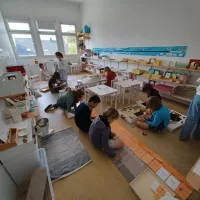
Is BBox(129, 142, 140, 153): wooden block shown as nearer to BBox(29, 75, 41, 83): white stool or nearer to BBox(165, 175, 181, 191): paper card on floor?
BBox(165, 175, 181, 191): paper card on floor

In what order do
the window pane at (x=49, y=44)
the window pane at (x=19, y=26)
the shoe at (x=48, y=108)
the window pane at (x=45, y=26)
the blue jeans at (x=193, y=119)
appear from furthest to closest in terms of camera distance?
the window pane at (x=49, y=44) < the window pane at (x=45, y=26) < the window pane at (x=19, y=26) < the shoe at (x=48, y=108) < the blue jeans at (x=193, y=119)

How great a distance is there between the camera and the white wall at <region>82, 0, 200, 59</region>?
8.85ft

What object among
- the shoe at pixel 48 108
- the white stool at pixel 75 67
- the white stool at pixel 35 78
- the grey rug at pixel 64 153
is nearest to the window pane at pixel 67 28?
the white stool at pixel 75 67

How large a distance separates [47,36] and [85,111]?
6.09 meters

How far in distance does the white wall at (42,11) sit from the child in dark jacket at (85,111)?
5554mm

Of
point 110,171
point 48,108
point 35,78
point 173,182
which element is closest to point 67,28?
point 35,78

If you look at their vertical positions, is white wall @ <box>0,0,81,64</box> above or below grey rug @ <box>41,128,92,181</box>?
above

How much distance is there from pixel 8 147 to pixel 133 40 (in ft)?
14.4

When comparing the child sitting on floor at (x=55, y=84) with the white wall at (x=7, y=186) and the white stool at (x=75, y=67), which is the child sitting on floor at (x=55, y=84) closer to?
the white stool at (x=75, y=67)

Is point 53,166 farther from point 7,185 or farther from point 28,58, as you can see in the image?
point 28,58

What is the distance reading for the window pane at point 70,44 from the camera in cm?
680

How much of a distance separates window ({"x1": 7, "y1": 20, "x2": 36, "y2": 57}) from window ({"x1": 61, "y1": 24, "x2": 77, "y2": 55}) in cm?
172

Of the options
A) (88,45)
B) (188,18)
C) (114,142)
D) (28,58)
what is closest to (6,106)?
(114,142)

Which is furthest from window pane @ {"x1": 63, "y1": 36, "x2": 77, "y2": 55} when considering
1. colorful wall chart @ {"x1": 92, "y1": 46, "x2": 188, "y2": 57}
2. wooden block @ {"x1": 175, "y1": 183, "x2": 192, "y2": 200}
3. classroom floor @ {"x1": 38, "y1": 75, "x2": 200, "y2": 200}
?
wooden block @ {"x1": 175, "y1": 183, "x2": 192, "y2": 200}
